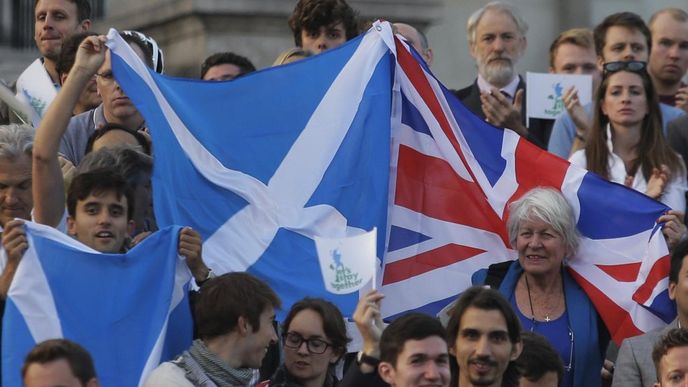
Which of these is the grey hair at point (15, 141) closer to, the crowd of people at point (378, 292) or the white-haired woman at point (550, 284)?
the crowd of people at point (378, 292)

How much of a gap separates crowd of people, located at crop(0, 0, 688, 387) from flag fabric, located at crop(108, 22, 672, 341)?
21 centimetres

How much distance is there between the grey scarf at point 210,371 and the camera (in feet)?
32.3

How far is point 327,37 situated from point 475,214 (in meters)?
1.74

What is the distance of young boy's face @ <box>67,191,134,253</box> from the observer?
35.0ft

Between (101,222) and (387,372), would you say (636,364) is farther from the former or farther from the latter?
(101,222)

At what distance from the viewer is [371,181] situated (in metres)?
11.8

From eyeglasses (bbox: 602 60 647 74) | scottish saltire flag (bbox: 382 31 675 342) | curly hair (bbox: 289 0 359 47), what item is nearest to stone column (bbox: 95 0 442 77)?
curly hair (bbox: 289 0 359 47)

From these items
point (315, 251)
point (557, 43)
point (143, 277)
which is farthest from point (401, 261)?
point (557, 43)

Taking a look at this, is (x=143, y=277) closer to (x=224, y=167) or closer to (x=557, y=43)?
(x=224, y=167)

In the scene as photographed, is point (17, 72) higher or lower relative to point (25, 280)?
higher

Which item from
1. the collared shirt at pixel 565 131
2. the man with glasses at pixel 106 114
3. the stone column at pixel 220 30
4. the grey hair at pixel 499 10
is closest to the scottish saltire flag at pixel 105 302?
the man with glasses at pixel 106 114

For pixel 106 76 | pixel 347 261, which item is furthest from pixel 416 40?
pixel 347 261

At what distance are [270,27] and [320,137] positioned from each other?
3.93m

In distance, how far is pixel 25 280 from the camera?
1023 centimetres
